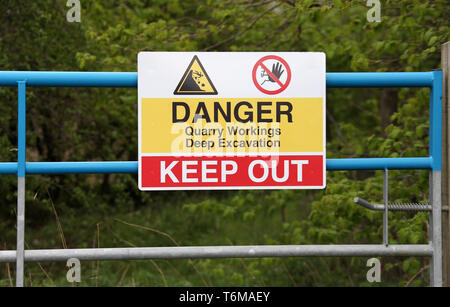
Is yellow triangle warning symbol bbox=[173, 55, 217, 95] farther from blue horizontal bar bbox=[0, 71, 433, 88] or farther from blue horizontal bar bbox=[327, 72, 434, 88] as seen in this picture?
blue horizontal bar bbox=[327, 72, 434, 88]

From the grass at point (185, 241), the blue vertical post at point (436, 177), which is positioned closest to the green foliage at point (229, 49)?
the grass at point (185, 241)

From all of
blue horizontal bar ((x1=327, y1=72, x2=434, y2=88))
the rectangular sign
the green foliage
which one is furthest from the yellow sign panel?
the green foliage

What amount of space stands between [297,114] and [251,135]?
22 centimetres

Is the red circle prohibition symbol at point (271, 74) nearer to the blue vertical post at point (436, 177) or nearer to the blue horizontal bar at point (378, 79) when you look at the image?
the blue horizontal bar at point (378, 79)

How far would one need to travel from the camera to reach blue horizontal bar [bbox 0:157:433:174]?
8.24 feet

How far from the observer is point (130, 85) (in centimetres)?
256

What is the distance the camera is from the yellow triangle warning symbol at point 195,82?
8.39 feet

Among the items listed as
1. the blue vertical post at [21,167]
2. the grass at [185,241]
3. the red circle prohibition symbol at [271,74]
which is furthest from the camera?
the grass at [185,241]

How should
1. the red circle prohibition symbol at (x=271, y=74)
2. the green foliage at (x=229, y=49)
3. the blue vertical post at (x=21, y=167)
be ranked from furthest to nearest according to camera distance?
the green foliage at (x=229, y=49)
the red circle prohibition symbol at (x=271, y=74)
the blue vertical post at (x=21, y=167)

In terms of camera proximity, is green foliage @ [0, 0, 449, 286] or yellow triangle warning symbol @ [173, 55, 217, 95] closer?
yellow triangle warning symbol @ [173, 55, 217, 95]

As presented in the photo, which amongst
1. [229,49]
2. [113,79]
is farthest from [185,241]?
[113,79]

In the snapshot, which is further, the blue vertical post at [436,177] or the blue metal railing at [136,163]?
the blue vertical post at [436,177]

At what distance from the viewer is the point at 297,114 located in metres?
2.62

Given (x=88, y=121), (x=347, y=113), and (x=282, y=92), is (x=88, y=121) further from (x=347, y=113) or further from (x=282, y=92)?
(x=282, y=92)
